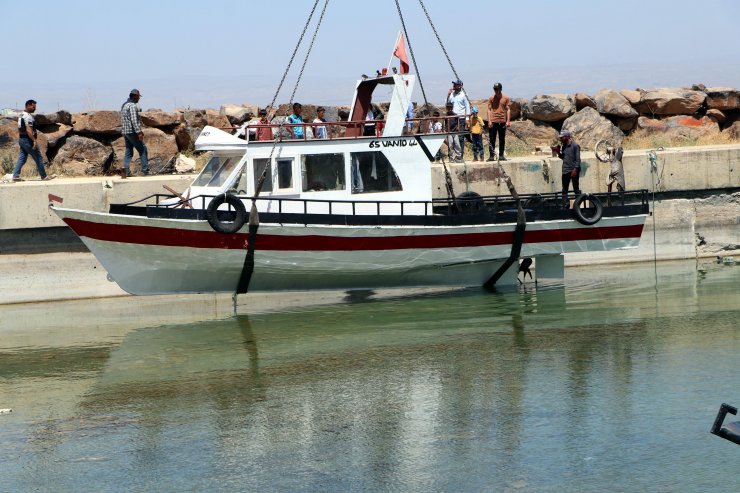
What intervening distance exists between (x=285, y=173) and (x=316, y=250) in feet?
4.21

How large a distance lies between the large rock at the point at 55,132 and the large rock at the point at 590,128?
11345mm

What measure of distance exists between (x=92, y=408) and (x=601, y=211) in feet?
28.3

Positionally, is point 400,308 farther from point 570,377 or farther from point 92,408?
point 92,408

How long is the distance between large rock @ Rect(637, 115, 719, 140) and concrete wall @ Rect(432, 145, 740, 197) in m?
5.41

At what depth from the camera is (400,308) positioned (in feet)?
51.1

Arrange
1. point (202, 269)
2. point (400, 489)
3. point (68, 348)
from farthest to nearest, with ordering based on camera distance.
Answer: point (202, 269)
point (68, 348)
point (400, 489)

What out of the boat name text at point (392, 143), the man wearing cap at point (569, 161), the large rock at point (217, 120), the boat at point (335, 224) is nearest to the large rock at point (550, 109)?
the large rock at point (217, 120)

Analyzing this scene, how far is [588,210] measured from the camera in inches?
635

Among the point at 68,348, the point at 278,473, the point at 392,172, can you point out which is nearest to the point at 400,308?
the point at 392,172

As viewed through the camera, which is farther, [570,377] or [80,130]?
[80,130]

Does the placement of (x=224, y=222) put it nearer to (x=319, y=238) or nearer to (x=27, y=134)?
(x=319, y=238)

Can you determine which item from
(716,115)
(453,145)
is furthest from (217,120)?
(716,115)

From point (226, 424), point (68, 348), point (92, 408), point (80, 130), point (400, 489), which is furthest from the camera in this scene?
point (80, 130)

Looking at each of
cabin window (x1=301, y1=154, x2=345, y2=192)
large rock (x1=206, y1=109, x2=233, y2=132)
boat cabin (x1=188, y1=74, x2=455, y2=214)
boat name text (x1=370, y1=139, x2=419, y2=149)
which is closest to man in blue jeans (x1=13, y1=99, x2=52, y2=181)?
boat cabin (x1=188, y1=74, x2=455, y2=214)
